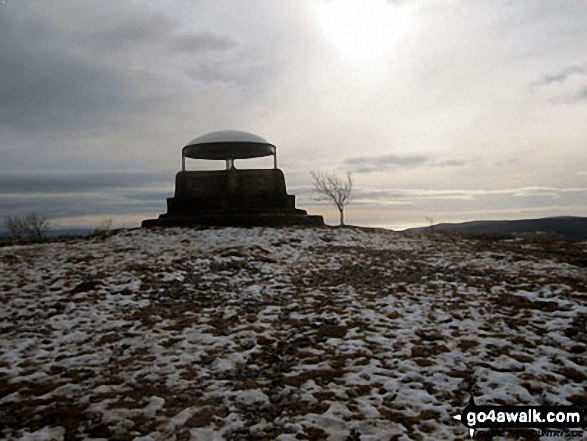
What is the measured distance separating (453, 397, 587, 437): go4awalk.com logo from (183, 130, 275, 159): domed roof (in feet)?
64.0

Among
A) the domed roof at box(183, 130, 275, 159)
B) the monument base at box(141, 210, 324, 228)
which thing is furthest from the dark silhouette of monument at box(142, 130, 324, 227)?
the monument base at box(141, 210, 324, 228)

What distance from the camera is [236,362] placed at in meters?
6.77

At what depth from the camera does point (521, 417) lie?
5.24 m

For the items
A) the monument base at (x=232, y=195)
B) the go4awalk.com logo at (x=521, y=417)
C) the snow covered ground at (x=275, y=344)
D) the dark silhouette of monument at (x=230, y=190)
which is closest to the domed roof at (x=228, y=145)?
the dark silhouette of monument at (x=230, y=190)

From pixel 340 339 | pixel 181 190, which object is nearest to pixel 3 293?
pixel 340 339

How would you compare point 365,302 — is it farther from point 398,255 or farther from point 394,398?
point 398,255

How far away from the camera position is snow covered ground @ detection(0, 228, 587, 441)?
5.21 metres

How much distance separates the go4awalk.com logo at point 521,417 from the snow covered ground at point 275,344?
0.16m

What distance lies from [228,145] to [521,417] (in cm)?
1990

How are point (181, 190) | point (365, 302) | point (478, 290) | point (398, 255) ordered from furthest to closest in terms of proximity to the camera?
point (181, 190)
point (398, 255)
point (478, 290)
point (365, 302)

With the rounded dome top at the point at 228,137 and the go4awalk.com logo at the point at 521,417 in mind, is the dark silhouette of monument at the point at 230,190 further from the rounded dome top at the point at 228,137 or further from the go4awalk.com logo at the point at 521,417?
the go4awalk.com logo at the point at 521,417

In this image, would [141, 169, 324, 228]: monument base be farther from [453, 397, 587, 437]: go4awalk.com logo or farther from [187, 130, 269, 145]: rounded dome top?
[453, 397, 587, 437]: go4awalk.com logo

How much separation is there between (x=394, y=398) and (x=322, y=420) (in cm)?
109

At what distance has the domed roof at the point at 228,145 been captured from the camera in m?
23.0
